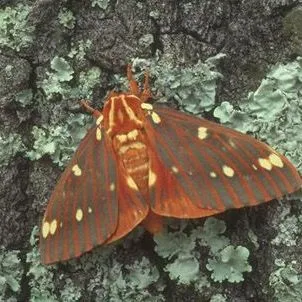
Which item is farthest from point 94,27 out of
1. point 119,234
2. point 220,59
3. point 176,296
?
point 176,296

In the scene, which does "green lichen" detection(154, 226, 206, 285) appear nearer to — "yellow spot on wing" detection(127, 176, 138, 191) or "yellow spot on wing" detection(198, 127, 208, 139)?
"yellow spot on wing" detection(127, 176, 138, 191)

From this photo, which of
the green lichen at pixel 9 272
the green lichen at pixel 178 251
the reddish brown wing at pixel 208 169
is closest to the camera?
the reddish brown wing at pixel 208 169

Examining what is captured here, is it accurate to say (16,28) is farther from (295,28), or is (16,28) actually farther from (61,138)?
(295,28)

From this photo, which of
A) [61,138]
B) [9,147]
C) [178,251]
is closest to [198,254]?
[178,251]

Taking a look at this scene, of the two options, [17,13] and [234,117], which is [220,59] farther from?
[17,13]

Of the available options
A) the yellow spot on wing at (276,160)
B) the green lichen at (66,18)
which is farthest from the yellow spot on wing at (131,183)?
the green lichen at (66,18)

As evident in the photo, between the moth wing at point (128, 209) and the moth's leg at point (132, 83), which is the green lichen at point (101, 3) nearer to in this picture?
the moth's leg at point (132, 83)
